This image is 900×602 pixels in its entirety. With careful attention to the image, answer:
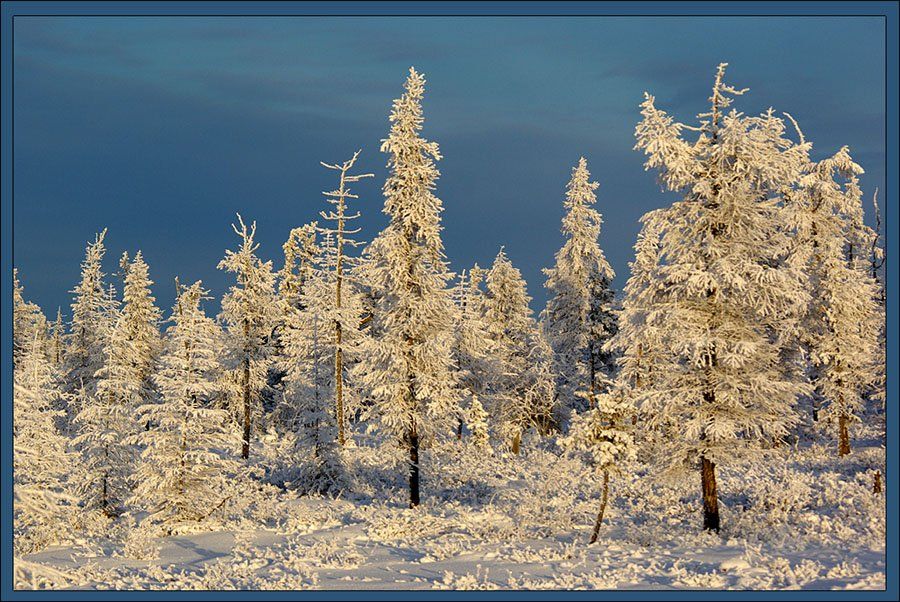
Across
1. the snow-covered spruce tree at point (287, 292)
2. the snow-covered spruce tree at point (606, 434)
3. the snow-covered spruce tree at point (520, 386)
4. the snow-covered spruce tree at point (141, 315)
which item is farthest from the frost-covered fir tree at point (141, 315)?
the snow-covered spruce tree at point (606, 434)

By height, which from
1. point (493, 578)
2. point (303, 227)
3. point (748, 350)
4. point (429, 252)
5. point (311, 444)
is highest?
point (303, 227)

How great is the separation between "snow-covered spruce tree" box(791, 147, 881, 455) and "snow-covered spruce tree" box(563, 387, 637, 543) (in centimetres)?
1559

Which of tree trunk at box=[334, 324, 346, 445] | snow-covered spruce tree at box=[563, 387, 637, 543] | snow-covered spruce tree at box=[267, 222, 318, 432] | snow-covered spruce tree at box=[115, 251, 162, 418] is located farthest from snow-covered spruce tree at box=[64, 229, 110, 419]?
snow-covered spruce tree at box=[563, 387, 637, 543]

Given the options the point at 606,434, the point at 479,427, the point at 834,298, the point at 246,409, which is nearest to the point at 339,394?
the point at 479,427

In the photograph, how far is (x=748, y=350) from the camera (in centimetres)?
1969

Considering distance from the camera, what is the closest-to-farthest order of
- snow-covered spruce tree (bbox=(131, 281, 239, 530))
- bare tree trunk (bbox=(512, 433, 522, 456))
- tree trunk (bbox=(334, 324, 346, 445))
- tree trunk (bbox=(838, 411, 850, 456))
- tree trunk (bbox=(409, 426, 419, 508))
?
snow-covered spruce tree (bbox=(131, 281, 239, 530))
tree trunk (bbox=(409, 426, 419, 508))
tree trunk (bbox=(334, 324, 346, 445))
tree trunk (bbox=(838, 411, 850, 456))
bare tree trunk (bbox=(512, 433, 522, 456))

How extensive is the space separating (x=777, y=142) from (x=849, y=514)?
11.5 meters

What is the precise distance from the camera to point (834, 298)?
105 ft

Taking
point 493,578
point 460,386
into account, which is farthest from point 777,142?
point 460,386

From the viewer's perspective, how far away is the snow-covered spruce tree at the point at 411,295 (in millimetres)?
27641

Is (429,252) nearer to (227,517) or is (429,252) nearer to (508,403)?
(227,517)

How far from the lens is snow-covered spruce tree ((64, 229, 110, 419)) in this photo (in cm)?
5281

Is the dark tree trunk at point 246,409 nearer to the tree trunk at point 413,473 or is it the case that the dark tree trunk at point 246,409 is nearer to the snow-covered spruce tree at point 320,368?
the snow-covered spruce tree at point 320,368

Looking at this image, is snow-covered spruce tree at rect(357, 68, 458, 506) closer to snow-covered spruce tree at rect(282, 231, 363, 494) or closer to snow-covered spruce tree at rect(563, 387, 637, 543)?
snow-covered spruce tree at rect(282, 231, 363, 494)
